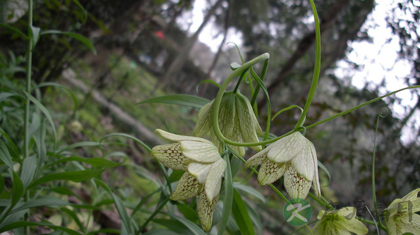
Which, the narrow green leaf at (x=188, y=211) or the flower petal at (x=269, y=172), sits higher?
the flower petal at (x=269, y=172)

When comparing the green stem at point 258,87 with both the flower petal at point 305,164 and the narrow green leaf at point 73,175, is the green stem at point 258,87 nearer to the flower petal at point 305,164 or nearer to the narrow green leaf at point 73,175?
the flower petal at point 305,164

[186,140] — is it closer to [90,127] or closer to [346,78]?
[346,78]

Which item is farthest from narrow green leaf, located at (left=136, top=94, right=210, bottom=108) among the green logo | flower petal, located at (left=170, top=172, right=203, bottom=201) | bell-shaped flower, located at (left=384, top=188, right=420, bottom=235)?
bell-shaped flower, located at (left=384, top=188, right=420, bottom=235)

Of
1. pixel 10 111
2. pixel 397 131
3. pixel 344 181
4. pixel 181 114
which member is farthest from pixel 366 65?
pixel 181 114

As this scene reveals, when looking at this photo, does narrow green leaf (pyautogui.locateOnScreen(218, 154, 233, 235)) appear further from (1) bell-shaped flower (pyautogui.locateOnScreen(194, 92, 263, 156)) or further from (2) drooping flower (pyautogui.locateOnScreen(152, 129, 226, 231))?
(1) bell-shaped flower (pyautogui.locateOnScreen(194, 92, 263, 156))

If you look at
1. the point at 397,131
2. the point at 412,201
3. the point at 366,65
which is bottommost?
the point at 412,201

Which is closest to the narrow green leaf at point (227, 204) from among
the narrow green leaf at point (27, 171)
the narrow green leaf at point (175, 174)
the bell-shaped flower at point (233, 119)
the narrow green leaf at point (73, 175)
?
the bell-shaped flower at point (233, 119)
